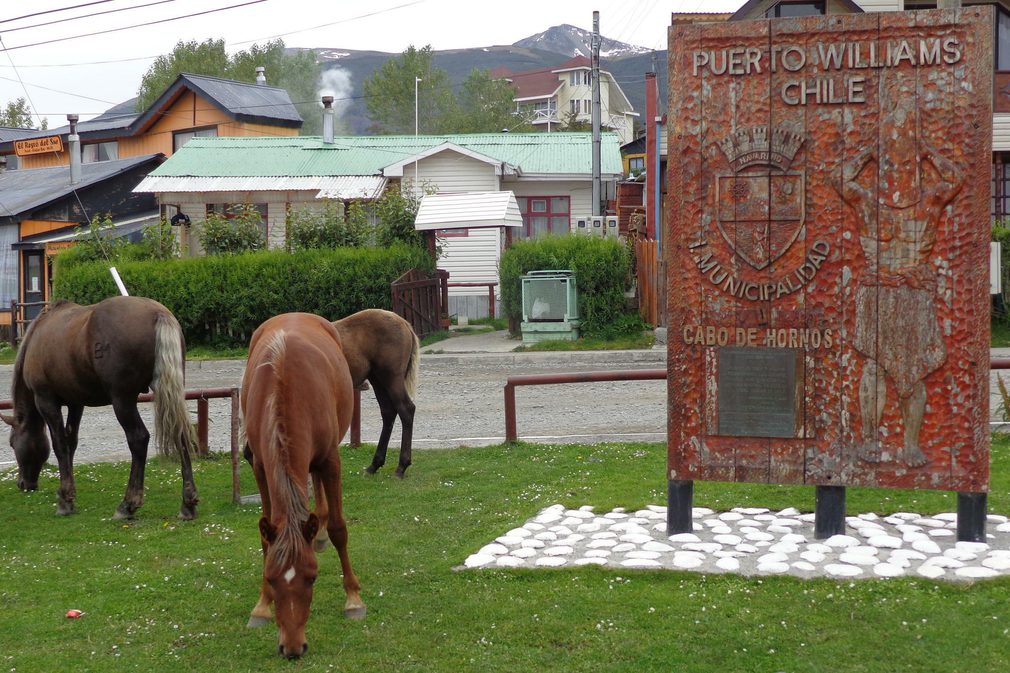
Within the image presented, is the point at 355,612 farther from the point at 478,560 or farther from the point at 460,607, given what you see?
the point at 478,560

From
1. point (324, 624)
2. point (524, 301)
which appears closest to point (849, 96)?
point (324, 624)

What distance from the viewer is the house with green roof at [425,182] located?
29953 mm

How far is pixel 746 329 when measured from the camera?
7.17 meters

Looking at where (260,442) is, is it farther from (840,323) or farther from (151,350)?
(840,323)

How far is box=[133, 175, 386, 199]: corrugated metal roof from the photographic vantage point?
1178 inches

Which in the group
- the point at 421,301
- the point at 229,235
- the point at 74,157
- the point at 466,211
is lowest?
the point at 421,301

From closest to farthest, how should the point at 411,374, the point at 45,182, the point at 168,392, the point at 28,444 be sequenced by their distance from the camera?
1. the point at 168,392
2. the point at 28,444
3. the point at 411,374
4. the point at 45,182

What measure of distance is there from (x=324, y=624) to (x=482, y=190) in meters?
25.1

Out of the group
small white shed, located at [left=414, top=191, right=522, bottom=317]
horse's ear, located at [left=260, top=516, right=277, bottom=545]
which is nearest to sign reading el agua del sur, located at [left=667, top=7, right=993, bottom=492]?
horse's ear, located at [left=260, top=516, right=277, bottom=545]

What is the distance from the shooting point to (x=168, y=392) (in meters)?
8.55

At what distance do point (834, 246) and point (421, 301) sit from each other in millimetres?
17274

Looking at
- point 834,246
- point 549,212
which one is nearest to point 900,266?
point 834,246

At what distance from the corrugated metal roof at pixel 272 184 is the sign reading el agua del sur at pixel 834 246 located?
23.1m

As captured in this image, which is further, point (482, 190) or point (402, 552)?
point (482, 190)
